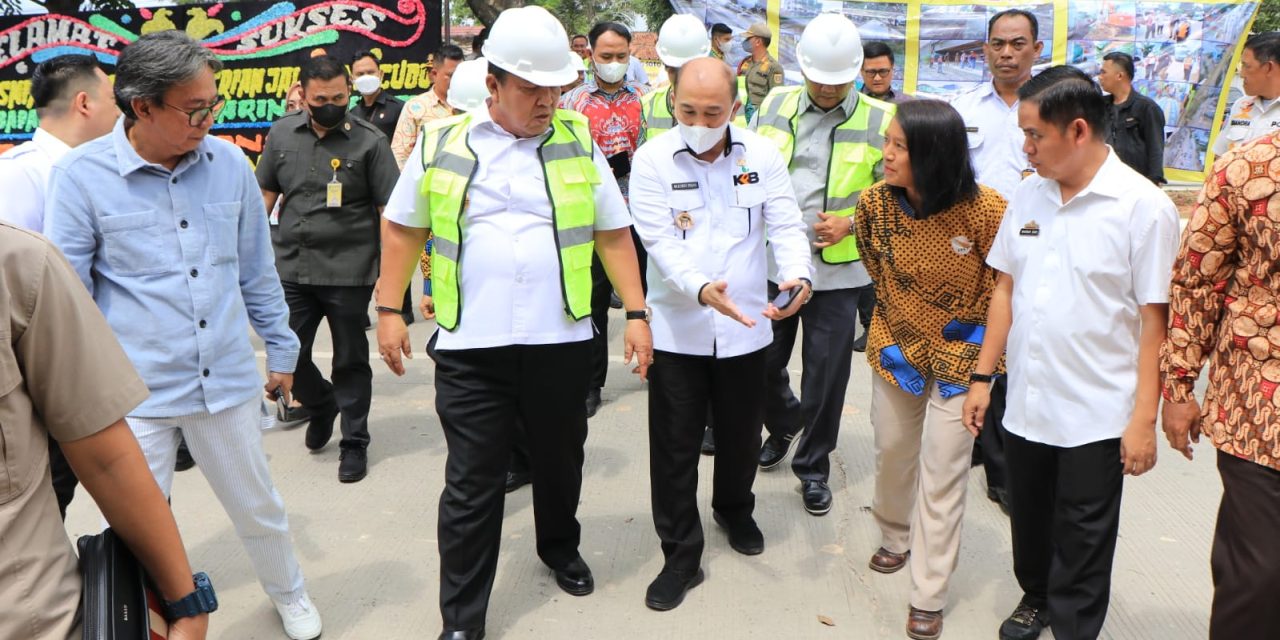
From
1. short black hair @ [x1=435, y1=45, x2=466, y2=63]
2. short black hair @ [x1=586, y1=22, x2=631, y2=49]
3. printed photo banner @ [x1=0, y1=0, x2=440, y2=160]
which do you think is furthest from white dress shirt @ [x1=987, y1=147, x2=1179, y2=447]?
printed photo banner @ [x1=0, y1=0, x2=440, y2=160]

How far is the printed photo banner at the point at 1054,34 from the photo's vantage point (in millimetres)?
11180

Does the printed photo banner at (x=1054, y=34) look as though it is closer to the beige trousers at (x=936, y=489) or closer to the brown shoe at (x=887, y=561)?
the brown shoe at (x=887, y=561)

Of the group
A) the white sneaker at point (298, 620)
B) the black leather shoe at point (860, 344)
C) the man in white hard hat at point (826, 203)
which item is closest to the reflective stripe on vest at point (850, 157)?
the man in white hard hat at point (826, 203)

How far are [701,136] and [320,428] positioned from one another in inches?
106

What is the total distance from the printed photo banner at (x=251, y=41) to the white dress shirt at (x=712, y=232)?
24.7 feet

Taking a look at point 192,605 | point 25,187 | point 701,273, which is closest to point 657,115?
point 701,273

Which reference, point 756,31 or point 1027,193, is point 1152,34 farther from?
point 1027,193

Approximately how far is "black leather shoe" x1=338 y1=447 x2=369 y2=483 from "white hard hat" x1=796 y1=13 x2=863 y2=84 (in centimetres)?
266

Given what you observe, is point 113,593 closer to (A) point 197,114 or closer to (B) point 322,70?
(A) point 197,114

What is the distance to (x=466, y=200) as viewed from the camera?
10.7 feet

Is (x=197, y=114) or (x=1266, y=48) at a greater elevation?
(x=1266, y=48)

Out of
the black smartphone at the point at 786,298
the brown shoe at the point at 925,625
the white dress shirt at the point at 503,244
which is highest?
the white dress shirt at the point at 503,244

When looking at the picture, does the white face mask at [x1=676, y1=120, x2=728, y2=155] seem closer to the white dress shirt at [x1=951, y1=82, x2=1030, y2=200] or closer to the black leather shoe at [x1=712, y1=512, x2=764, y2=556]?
the black leather shoe at [x1=712, y1=512, x2=764, y2=556]

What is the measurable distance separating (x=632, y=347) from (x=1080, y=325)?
1.38m
